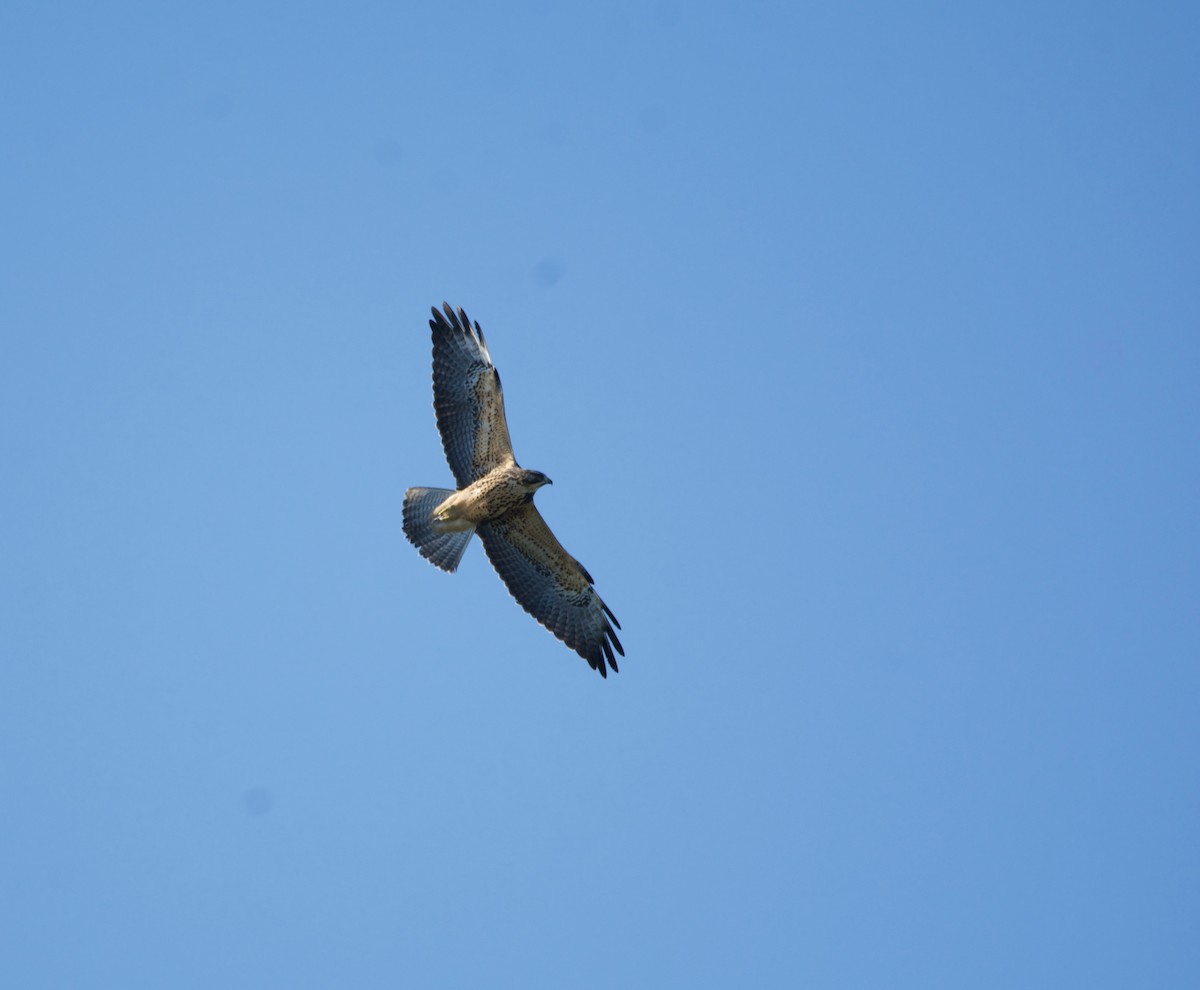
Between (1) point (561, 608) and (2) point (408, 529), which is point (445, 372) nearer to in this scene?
(2) point (408, 529)

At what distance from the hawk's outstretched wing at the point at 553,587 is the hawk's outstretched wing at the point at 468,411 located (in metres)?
0.64

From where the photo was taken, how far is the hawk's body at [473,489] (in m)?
15.2

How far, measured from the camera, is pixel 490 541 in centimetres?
1562

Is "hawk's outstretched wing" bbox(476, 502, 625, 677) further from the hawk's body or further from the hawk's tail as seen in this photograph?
the hawk's tail

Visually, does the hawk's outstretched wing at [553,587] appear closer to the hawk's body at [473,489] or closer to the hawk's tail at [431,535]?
the hawk's body at [473,489]

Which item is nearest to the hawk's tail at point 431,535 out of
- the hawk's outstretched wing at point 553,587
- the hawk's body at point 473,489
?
the hawk's body at point 473,489

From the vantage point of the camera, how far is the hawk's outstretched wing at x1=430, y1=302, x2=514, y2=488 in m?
15.4

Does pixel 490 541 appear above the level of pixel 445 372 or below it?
below

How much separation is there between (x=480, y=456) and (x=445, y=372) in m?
0.92

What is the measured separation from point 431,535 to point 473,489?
28.1 inches

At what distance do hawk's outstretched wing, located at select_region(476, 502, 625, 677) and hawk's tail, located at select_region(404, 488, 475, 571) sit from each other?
0.99 feet

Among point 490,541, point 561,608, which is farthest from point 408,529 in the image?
point 561,608

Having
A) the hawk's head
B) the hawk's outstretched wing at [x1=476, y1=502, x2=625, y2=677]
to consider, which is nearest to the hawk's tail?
the hawk's outstretched wing at [x1=476, y1=502, x2=625, y2=677]

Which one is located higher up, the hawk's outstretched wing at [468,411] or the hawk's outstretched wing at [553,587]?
the hawk's outstretched wing at [468,411]
